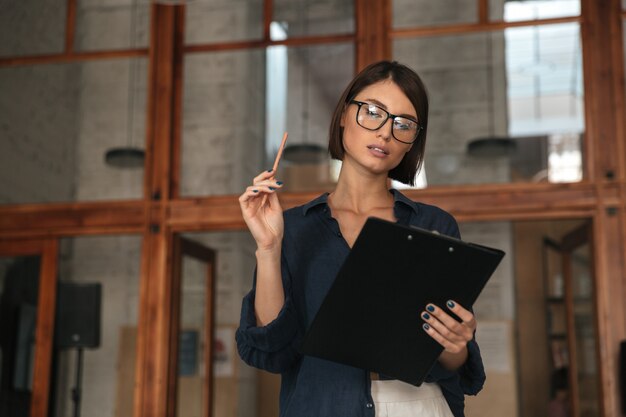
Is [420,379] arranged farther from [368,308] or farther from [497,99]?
[497,99]

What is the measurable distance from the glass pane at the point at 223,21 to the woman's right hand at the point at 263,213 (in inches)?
148

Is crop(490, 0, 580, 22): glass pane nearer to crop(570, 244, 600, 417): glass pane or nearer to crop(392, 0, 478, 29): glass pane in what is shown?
crop(392, 0, 478, 29): glass pane

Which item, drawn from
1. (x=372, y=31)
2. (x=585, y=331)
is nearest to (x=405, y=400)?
(x=585, y=331)

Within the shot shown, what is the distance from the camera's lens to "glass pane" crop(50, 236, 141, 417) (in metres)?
4.89

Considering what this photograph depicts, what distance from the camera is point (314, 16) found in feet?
16.1

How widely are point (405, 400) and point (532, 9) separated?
3.77 m

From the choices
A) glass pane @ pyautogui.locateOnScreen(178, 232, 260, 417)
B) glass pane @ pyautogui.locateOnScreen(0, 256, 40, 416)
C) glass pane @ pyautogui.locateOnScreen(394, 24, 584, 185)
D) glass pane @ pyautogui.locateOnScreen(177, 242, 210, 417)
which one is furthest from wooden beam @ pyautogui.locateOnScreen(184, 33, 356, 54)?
glass pane @ pyautogui.locateOnScreen(0, 256, 40, 416)

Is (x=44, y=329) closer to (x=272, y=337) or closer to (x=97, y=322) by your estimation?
(x=97, y=322)

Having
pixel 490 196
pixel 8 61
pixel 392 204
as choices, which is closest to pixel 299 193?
pixel 490 196

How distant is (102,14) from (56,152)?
0.86 m

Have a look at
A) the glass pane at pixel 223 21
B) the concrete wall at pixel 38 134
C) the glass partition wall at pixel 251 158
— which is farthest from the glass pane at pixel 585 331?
the concrete wall at pixel 38 134

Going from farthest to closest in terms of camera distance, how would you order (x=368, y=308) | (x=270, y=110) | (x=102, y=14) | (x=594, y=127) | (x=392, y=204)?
(x=102, y=14) → (x=270, y=110) → (x=594, y=127) → (x=392, y=204) → (x=368, y=308)

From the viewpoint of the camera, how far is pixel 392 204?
1.48m

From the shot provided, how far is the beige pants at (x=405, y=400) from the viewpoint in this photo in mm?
1271
